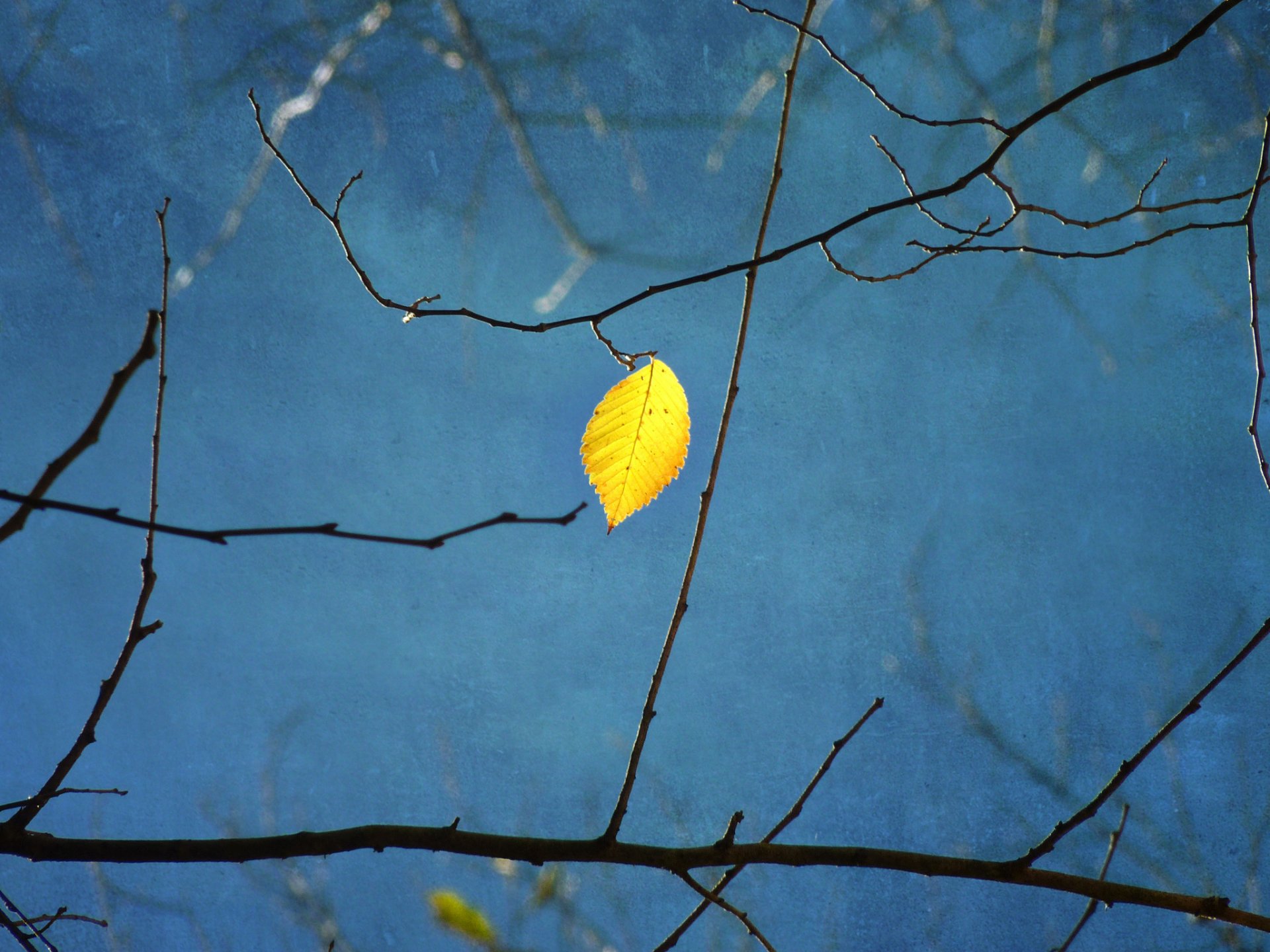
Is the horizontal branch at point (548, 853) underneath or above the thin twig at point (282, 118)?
underneath

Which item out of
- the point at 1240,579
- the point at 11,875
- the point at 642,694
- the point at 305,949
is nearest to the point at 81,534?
the point at 11,875

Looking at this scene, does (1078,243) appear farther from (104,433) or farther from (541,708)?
(104,433)

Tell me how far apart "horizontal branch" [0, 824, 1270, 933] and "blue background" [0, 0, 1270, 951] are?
244 cm

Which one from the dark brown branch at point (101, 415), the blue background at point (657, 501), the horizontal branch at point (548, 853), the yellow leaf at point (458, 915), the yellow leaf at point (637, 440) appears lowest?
the horizontal branch at point (548, 853)

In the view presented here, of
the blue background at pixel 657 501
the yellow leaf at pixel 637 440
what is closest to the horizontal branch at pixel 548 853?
the yellow leaf at pixel 637 440

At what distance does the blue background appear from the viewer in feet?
Result: 10.1

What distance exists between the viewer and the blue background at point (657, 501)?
3070mm

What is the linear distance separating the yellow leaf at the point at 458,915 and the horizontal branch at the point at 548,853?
2.66 metres

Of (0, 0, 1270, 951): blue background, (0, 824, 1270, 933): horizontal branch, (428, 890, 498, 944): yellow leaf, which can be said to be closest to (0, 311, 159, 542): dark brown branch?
(0, 824, 1270, 933): horizontal branch

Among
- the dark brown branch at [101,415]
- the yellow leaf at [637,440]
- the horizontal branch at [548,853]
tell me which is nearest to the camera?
the dark brown branch at [101,415]

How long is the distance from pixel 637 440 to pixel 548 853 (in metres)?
0.36

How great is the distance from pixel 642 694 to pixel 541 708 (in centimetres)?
32

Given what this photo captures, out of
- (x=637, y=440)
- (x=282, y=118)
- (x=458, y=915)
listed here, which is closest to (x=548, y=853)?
(x=637, y=440)

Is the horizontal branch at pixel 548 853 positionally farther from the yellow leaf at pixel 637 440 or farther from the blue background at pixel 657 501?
the blue background at pixel 657 501
